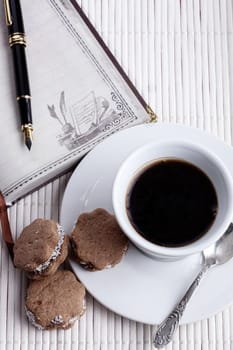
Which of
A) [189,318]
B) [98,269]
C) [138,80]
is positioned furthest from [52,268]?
[138,80]

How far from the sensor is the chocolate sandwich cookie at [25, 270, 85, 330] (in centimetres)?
97

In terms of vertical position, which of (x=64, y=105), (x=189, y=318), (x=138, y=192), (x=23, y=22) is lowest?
(x=189, y=318)

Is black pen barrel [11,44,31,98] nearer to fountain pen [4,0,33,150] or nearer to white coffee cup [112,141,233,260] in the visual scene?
fountain pen [4,0,33,150]

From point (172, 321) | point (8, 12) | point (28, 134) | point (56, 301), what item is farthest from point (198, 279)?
point (8, 12)

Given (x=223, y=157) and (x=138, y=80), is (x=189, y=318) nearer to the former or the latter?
(x=223, y=157)

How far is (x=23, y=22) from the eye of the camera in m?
1.09

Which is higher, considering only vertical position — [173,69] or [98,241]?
[173,69]

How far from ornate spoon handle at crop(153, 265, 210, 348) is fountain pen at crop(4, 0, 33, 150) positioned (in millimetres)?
301

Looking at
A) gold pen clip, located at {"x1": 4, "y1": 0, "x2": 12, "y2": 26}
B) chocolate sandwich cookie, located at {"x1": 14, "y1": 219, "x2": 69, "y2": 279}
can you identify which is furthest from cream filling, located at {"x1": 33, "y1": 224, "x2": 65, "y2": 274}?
gold pen clip, located at {"x1": 4, "y1": 0, "x2": 12, "y2": 26}

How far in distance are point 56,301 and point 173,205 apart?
0.66 feet

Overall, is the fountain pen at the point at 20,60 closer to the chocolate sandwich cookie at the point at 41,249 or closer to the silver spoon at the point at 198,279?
the chocolate sandwich cookie at the point at 41,249

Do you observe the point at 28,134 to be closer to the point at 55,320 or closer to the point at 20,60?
the point at 20,60

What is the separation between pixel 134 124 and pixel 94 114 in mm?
60

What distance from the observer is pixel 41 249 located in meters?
0.95
